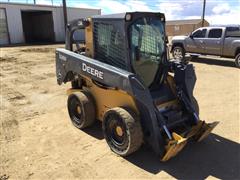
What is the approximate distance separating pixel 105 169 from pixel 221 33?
11.3 metres

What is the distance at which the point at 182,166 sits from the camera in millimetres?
4602

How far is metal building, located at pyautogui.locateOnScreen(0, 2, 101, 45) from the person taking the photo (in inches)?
1078

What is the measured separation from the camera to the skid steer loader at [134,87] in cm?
450

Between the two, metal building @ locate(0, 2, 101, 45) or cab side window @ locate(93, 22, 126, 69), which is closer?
cab side window @ locate(93, 22, 126, 69)

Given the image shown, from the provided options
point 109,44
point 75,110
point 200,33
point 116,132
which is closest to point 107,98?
point 116,132

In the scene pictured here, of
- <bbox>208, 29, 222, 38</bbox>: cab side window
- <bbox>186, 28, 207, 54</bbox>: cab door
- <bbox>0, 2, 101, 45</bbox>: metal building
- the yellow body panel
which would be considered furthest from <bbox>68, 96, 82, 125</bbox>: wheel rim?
<bbox>0, 2, 101, 45</bbox>: metal building

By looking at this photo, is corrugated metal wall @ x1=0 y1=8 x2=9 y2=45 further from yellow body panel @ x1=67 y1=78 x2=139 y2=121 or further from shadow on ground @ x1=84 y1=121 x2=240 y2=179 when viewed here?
shadow on ground @ x1=84 y1=121 x2=240 y2=179

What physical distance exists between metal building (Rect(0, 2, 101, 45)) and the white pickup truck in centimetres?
1793

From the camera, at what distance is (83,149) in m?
5.22

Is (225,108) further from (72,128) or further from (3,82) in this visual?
(3,82)

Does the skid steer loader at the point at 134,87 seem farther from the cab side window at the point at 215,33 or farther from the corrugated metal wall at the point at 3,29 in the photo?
the corrugated metal wall at the point at 3,29

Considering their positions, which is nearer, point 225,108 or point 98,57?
point 98,57

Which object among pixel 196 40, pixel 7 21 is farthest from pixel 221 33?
pixel 7 21

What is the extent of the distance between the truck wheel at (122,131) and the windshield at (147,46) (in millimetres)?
834
